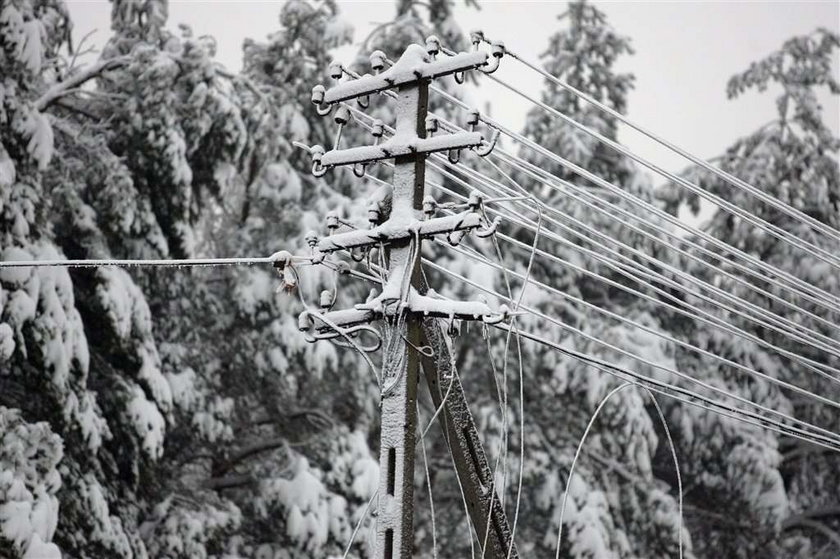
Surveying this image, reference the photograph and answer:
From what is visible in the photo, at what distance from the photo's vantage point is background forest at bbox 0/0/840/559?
12.2 meters

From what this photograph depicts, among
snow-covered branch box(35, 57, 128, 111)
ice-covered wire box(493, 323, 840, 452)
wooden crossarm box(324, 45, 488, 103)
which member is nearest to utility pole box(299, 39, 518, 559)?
wooden crossarm box(324, 45, 488, 103)

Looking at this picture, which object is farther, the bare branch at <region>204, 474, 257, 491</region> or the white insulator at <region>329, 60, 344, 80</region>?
the bare branch at <region>204, 474, 257, 491</region>

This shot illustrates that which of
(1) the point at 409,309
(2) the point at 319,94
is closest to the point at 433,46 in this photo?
(2) the point at 319,94

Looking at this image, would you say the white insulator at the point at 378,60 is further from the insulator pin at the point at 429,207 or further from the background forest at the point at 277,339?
the background forest at the point at 277,339

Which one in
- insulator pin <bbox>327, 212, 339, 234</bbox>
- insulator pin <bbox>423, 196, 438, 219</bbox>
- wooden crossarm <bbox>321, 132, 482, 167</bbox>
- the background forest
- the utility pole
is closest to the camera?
the utility pole

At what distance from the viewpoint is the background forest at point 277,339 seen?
12219mm

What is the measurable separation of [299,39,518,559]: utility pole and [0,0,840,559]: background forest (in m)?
3.44

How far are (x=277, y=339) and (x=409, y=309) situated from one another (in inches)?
418

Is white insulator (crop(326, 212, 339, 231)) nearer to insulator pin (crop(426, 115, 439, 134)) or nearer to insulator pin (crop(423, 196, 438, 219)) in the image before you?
insulator pin (crop(423, 196, 438, 219))

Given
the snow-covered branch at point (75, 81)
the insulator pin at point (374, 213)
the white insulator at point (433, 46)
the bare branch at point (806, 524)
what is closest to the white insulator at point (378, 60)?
the white insulator at point (433, 46)

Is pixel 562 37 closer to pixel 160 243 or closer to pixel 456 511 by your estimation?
pixel 456 511

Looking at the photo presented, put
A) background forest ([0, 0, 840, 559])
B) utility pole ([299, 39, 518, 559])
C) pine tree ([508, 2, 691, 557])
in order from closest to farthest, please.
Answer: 1. utility pole ([299, 39, 518, 559])
2. background forest ([0, 0, 840, 559])
3. pine tree ([508, 2, 691, 557])

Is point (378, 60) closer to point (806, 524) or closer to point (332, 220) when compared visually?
point (332, 220)

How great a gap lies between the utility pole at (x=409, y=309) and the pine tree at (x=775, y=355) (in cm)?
1409
